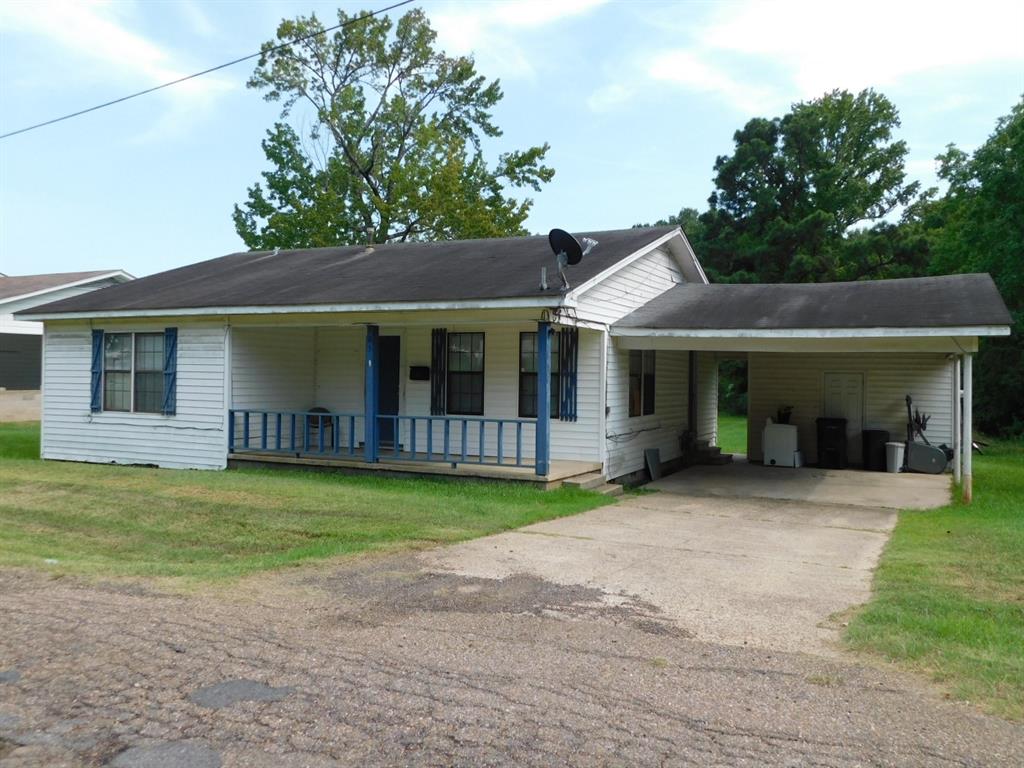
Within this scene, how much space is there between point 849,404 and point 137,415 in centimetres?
1392

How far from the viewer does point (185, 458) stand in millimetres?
14633

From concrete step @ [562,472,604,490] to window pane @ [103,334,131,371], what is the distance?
8.13 metres

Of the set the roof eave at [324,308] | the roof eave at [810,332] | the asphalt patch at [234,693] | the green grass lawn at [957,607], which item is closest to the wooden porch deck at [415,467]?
the roof eave at [810,332]

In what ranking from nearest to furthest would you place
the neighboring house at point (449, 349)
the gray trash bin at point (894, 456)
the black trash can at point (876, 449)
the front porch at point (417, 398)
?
the neighboring house at point (449, 349) < the front porch at point (417, 398) < the gray trash bin at point (894, 456) < the black trash can at point (876, 449)

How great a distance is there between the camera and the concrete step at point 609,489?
41.2ft

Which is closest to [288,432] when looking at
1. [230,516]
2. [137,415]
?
[137,415]

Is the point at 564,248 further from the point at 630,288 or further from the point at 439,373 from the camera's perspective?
the point at 439,373

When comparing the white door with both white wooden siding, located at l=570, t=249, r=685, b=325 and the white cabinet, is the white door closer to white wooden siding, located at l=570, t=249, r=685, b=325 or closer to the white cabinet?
the white cabinet

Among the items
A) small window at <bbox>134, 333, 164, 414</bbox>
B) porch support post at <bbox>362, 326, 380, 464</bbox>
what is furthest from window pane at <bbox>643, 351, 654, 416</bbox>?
small window at <bbox>134, 333, 164, 414</bbox>

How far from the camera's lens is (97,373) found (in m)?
15.3

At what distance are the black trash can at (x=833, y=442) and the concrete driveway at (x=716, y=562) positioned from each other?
627 cm

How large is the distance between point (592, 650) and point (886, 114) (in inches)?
1581

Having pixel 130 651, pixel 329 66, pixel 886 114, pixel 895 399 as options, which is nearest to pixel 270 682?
pixel 130 651

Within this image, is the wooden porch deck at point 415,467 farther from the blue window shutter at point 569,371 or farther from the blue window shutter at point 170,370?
the blue window shutter at point 170,370
